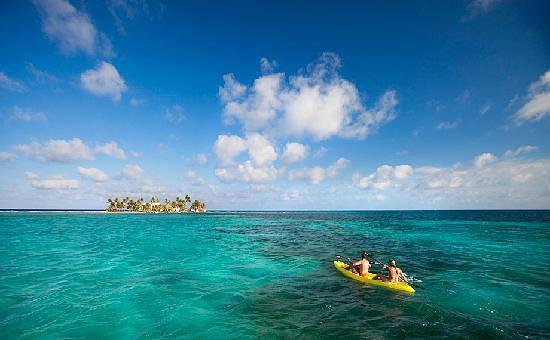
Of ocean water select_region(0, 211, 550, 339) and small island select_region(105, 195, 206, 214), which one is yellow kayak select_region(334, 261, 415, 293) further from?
small island select_region(105, 195, 206, 214)

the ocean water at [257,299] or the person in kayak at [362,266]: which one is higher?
the person in kayak at [362,266]

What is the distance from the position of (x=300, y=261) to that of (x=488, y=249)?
25380 millimetres

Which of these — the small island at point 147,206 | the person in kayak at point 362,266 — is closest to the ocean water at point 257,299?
the person in kayak at point 362,266

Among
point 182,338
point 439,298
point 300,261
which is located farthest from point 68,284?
point 439,298

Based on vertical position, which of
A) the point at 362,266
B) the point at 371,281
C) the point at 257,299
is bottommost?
the point at 257,299

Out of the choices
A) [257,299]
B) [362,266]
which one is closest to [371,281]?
[362,266]

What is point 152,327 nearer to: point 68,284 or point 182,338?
point 182,338

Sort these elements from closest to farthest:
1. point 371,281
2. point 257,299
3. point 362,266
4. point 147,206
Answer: point 257,299
point 371,281
point 362,266
point 147,206

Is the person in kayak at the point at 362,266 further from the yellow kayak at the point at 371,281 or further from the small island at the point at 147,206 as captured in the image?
the small island at the point at 147,206

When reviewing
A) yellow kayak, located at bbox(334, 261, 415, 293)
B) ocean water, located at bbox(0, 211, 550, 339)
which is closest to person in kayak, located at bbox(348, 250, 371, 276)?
yellow kayak, located at bbox(334, 261, 415, 293)

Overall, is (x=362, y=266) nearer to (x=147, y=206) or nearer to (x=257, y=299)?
(x=257, y=299)

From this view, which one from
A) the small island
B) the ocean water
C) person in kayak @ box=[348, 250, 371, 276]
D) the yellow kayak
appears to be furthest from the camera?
the small island

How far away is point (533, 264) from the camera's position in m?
23.9

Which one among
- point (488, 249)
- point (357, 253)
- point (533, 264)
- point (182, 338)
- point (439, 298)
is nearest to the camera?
point (182, 338)
